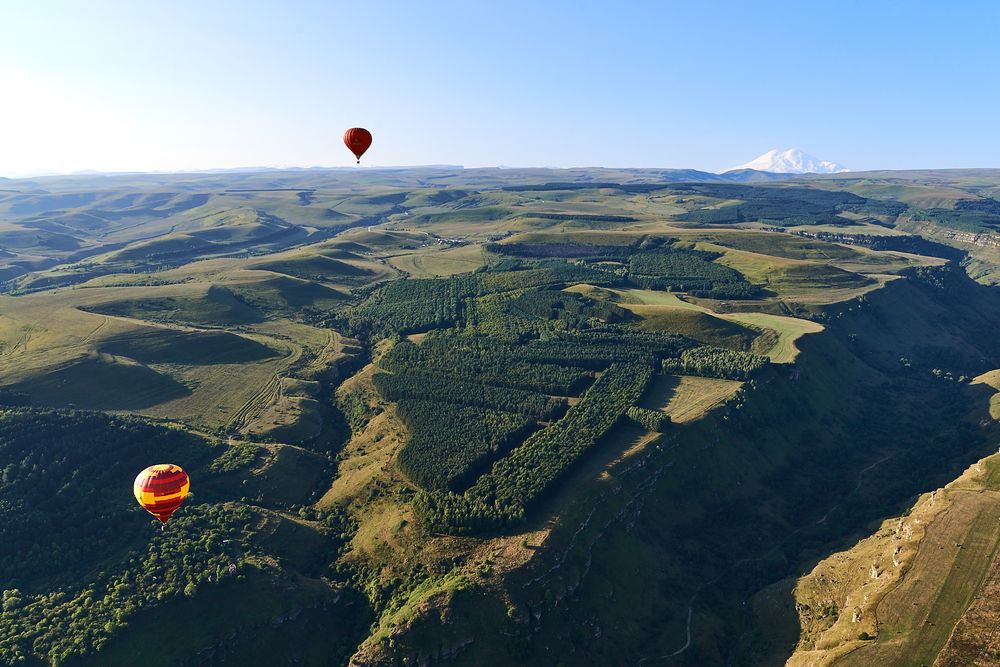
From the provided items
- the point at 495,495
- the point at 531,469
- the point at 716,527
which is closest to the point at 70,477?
the point at 495,495

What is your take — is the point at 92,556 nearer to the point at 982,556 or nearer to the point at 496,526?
the point at 496,526

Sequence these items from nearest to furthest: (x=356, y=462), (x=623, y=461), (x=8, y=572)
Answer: (x=8, y=572)
(x=623, y=461)
(x=356, y=462)

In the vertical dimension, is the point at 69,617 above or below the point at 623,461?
below

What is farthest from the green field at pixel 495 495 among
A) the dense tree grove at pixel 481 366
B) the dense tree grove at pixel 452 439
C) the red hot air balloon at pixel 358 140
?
the red hot air balloon at pixel 358 140

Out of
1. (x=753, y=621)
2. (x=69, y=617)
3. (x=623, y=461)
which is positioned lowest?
(x=753, y=621)

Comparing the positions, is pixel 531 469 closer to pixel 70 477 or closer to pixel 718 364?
pixel 718 364

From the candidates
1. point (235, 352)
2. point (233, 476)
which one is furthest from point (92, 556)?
point (235, 352)

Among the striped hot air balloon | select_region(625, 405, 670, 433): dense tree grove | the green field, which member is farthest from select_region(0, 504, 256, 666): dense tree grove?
select_region(625, 405, 670, 433): dense tree grove

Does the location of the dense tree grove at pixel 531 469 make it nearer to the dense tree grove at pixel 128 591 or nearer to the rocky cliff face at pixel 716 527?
the rocky cliff face at pixel 716 527

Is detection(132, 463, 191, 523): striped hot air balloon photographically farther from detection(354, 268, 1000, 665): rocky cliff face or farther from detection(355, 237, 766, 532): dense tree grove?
detection(355, 237, 766, 532): dense tree grove
